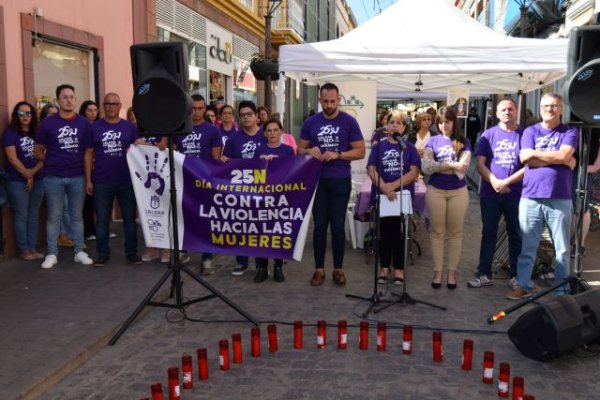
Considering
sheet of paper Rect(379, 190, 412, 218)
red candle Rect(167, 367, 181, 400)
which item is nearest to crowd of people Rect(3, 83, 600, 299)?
sheet of paper Rect(379, 190, 412, 218)

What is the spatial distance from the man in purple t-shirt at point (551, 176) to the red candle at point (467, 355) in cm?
167

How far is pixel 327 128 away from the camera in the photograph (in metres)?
5.86

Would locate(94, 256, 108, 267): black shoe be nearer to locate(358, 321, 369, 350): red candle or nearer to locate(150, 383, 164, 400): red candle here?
locate(358, 321, 369, 350): red candle

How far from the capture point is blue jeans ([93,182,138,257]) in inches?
258

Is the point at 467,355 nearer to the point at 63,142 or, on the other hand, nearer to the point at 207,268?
the point at 207,268

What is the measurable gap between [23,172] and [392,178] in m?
4.08

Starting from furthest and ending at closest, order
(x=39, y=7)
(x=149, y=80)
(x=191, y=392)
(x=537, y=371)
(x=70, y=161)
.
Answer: (x=39, y=7)
(x=70, y=161)
(x=149, y=80)
(x=537, y=371)
(x=191, y=392)

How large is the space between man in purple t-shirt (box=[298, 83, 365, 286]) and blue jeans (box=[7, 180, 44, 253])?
3242 millimetres

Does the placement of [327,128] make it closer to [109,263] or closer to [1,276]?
[109,263]

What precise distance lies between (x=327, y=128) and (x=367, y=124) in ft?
18.1

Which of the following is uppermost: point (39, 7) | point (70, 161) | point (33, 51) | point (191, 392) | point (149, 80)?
point (39, 7)

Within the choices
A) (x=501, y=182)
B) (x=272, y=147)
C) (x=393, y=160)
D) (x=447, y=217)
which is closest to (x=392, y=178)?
(x=393, y=160)

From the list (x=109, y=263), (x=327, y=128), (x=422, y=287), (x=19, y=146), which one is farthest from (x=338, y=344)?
(x=19, y=146)

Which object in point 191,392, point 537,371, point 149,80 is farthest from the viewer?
point 149,80
